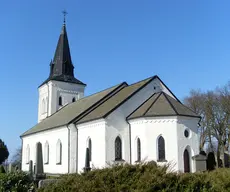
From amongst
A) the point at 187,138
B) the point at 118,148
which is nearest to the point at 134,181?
the point at 187,138

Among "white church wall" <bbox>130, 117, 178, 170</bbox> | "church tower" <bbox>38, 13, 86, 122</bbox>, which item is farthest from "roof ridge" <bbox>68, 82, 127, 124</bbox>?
"church tower" <bbox>38, 13, 86, 122</bbox>

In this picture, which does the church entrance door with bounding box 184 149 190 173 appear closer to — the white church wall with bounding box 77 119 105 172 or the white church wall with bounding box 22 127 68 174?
the white church wall with bounding box 77 119 105 172

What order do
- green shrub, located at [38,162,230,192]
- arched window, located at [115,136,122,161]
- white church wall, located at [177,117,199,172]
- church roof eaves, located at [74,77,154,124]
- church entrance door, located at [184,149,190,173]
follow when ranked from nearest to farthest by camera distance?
green shrub, located at [38,162,230,192], white church wall, located at [177,117,199,172], church entrance door, located at [184,149,190,173], arched window, located at [115,136,122,161], church roof eaves, located at [74,77,154,124]

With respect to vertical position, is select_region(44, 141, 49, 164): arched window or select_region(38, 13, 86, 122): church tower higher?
select_region(38, 13, 86, 122): church tower

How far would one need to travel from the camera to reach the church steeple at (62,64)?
41.5 m

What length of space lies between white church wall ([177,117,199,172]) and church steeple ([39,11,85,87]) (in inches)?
869

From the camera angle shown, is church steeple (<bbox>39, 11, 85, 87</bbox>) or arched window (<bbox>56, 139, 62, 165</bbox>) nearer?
arched window (<bbox>56, 139, 62, 165</bbox>)

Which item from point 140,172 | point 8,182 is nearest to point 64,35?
point 8,182

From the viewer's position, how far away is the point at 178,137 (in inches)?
878

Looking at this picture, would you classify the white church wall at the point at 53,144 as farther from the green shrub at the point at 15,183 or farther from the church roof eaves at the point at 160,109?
the green shrub at the point at 15,183

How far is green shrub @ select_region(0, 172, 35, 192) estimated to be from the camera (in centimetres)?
1132

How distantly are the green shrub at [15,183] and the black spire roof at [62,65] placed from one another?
94.2 feet

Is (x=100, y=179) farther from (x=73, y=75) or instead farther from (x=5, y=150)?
(x=5, y=150)

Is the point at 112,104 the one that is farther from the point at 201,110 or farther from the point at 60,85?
the point at 201,110
